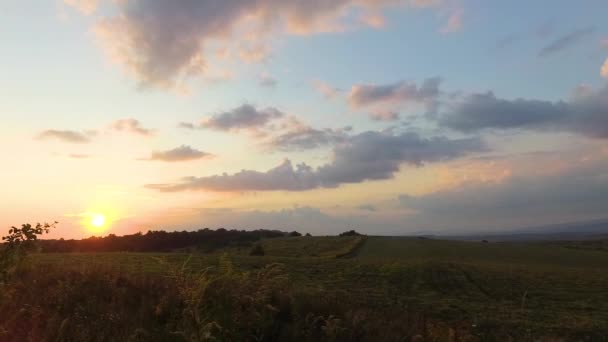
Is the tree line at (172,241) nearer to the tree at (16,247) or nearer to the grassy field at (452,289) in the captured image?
the grassy field at (452,289)

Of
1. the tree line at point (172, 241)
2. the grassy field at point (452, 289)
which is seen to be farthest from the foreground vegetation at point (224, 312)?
the tree line at point (172, 241)

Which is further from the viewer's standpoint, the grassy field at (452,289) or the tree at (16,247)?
the grassy field at (452,289)

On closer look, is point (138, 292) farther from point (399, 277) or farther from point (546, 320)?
point (399, 277)

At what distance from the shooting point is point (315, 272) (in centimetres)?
3616

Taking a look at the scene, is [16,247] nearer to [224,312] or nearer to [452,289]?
[224,312]

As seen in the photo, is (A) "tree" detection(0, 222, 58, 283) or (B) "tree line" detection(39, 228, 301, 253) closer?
(A) "tree" detection(0, 222, 58, 283)

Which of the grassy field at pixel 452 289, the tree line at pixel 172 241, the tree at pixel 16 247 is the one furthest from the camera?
the tree line at pixel 172 241

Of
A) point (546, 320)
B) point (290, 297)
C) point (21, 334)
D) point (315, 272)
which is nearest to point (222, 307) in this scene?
point (290, 297)

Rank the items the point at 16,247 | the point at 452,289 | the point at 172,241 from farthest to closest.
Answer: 1. the point at 172,241
2. the point at 452,289
3. the point at 16,247

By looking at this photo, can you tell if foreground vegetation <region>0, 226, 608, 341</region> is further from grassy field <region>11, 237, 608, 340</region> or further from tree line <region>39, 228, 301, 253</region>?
tree line <region>39, 228, 301, 253</region>

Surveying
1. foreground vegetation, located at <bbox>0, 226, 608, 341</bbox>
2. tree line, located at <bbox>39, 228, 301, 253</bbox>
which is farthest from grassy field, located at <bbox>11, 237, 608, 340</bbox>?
tree line, located at <bbox>39, 228, 301, 253</bbox>

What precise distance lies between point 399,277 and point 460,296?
6257 millimetres

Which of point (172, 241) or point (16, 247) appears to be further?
point (172, 241)

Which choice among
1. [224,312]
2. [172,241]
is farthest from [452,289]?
[172,241]
